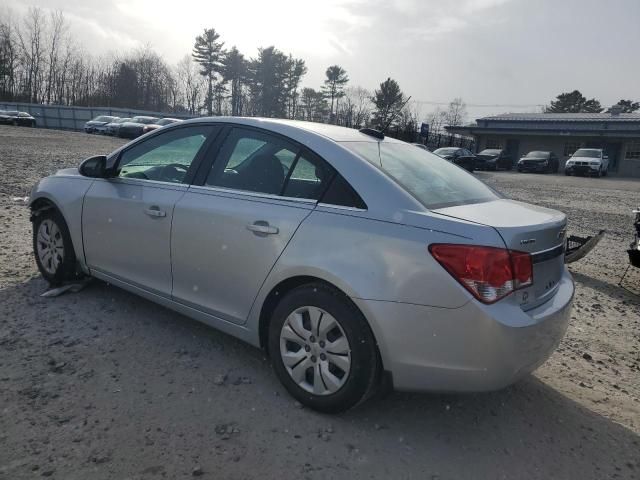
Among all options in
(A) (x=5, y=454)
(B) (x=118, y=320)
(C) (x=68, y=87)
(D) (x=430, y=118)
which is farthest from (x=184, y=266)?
(D) (x=430, y=118)

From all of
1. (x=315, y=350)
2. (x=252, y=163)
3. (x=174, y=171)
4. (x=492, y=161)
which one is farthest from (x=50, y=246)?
(x=492, y=161)

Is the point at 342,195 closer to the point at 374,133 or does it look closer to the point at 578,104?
the point at 374,133

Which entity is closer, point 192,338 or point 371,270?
point 371,270

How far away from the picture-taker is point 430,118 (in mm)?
80938

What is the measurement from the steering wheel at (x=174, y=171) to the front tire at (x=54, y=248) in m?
1.18

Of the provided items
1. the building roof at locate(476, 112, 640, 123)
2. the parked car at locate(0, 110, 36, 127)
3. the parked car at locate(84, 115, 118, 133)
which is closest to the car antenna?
the parked car at locate(84, 115, 118, 133)

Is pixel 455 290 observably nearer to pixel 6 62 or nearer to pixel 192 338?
pixel 192 338

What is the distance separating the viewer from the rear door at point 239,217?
2883 mm

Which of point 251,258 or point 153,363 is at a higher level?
point 251,258

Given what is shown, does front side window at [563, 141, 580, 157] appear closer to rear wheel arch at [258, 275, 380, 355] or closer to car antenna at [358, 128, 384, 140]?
car antenna at [358, 128, 384, 140]

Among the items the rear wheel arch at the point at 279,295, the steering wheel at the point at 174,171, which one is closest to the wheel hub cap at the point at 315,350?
the rear wheel arch at the point at 279,295

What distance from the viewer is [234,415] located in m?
2.74

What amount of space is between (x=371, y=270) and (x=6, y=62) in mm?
71119

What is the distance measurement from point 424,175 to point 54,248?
3.22 meters
